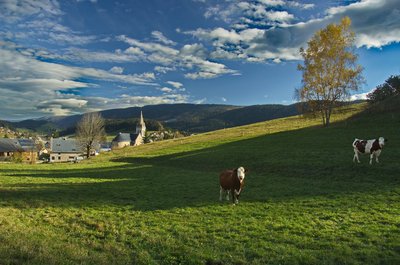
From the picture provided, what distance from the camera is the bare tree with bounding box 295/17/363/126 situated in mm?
57594

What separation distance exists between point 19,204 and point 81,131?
73.3m

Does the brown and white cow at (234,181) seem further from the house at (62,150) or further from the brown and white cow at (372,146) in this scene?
the house at (62,150)

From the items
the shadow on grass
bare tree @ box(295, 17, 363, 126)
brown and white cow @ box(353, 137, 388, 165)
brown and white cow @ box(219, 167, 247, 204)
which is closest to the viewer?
brown and white cow @ box(219, 167, 247, 204)

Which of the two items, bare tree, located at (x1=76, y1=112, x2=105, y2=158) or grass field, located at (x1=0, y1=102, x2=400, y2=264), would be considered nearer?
grass field, located at (x1=0, y1=102, x2=400, y2=264)

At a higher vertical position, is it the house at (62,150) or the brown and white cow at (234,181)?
the brown and white cow at (234,181)

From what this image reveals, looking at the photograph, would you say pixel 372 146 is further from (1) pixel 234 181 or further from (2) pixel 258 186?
(1) pixel 234 181

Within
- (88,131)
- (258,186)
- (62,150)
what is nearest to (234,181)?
(258,186)

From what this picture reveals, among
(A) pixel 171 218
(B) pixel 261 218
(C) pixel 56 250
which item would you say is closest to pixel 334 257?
(B) pixel 261 218

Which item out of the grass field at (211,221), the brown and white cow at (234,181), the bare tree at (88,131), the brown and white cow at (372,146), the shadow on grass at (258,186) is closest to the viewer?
the grass field at (211,221)

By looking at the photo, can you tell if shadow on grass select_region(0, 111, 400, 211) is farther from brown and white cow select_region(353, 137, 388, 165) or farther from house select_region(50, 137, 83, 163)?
house select_region(50, 137, 83, 163)

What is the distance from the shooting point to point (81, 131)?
8944 cm

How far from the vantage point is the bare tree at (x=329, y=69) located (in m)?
57.6

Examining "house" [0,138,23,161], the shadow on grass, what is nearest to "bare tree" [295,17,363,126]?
the shadow on grass

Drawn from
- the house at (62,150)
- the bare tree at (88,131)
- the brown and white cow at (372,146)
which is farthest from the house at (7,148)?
the brown and white cow at (372,146)
